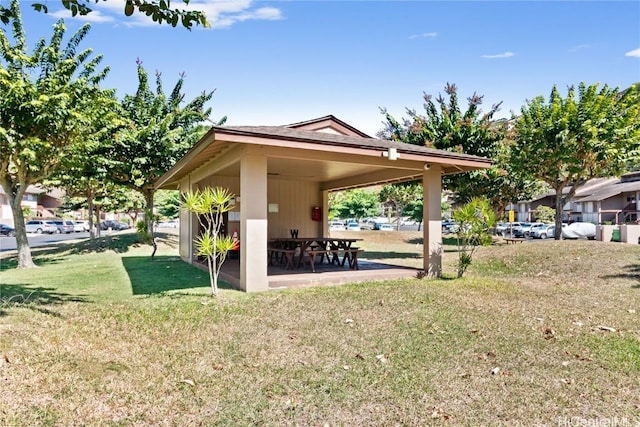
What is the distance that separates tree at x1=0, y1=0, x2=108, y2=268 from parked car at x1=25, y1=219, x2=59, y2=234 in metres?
31.0

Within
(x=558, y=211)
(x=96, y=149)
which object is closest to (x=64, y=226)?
(x=96, y=149)

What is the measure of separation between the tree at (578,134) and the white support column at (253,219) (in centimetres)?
1263

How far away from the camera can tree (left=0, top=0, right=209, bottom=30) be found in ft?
11.2

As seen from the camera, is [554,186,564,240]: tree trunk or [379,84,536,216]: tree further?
[554,186,564,240]: tree trunk

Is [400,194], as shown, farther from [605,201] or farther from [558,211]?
[605,201]

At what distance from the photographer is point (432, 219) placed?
31.7 feet

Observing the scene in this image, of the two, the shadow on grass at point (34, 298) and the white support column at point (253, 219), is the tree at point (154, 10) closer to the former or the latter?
the white support column at point (253, 219)

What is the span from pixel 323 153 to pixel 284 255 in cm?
483

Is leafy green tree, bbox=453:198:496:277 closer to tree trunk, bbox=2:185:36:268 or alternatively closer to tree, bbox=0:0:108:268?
tree, bbox=0:0:108:268

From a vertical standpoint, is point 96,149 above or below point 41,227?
above

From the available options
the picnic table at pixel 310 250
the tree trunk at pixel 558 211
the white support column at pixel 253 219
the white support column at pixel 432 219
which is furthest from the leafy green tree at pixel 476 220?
the tree trunk at pixel 558 211

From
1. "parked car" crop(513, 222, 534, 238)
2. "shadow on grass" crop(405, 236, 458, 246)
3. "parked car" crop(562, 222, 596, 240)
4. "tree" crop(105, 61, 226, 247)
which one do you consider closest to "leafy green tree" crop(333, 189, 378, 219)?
"parked car" crop(513, 222, 534, 238)

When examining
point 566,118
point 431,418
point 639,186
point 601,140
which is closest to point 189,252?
point 431,418

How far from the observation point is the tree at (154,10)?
11.2 feet
